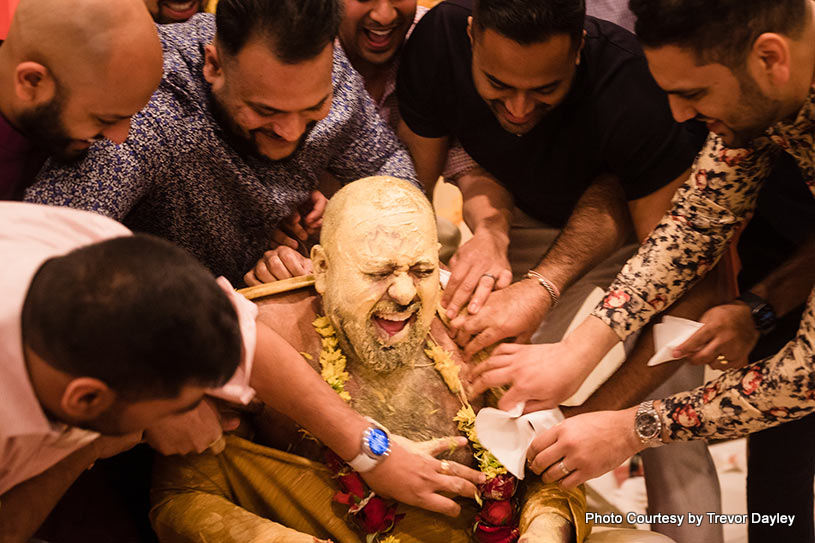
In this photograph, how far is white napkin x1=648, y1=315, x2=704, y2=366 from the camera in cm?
241

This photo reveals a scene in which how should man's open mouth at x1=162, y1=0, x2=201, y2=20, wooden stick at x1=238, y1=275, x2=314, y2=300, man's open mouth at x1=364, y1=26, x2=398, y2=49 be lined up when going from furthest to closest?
man's open mouth at x1=364, y1=26, x2=398, y2=49 → man's open mouth at x1=162, y1=0, x2=201, y2=20 → wooden stick at x1=238, y1=275, x2=314, y2=300

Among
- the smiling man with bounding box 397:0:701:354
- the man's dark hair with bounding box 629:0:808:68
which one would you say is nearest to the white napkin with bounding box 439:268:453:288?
the smiling man with bounding box 397:0:701:354

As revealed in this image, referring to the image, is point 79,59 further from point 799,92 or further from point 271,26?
point 799,92

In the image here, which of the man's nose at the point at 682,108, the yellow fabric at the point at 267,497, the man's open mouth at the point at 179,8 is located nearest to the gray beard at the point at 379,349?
the yellow fabric at the point at 267,497

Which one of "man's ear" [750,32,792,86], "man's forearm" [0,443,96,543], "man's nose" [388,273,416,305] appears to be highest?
"man's ear" [750,32,792,86]

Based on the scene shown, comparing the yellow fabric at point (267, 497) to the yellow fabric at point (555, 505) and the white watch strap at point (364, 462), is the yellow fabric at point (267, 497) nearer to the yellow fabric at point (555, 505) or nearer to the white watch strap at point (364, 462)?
the yellow fabric at point (555, 505)

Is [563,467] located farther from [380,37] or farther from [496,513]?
[380,37]

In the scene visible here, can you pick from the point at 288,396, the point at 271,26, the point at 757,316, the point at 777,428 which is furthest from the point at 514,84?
the point at 777,428

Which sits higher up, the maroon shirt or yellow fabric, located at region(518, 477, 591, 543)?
the maroon shirt

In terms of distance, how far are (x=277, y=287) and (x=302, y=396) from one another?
0.44 metres

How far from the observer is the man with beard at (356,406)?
2.26 metres

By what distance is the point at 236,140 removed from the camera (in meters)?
2.51

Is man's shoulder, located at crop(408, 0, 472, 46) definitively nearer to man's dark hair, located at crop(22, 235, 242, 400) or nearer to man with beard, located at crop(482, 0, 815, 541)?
man with beard, located at crop(482, 0, 815, 541)

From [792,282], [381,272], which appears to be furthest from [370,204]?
[792,282]
